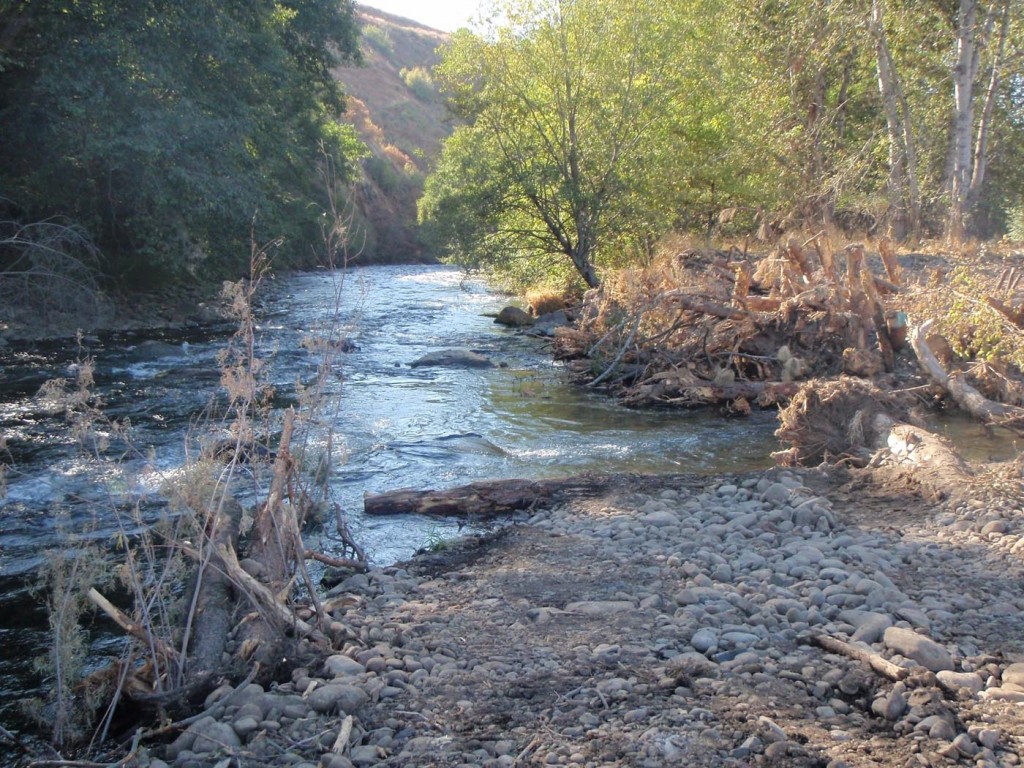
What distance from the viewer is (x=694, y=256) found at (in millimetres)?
16328

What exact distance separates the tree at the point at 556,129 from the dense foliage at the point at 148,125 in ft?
13.5

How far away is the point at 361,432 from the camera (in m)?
10.8

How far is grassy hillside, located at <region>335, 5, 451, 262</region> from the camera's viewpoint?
45.3 metres

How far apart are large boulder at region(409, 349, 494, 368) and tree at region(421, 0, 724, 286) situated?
5466 mm

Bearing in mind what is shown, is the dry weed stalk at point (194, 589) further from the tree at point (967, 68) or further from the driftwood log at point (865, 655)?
the tree at point (967, 68)

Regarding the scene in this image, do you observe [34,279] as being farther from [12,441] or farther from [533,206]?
[533,206]

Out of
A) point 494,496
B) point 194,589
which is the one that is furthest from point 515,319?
point 194,589

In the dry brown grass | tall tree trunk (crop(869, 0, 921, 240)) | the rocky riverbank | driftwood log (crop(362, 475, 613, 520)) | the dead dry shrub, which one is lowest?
driftwood log (crop(362, 475, 613, 520))

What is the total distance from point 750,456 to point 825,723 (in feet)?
19.6

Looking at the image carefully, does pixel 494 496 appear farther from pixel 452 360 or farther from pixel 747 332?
pixel 452 360

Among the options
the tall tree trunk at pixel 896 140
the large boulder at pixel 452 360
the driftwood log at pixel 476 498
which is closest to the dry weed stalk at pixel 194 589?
the driftwood log at pixel 476 498

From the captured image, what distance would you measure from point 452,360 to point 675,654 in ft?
37.3

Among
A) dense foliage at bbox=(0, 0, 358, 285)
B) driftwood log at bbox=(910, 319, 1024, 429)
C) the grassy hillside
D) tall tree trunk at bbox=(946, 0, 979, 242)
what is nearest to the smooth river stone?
driftwood log at bbox=(910, 319, 1024, 429)

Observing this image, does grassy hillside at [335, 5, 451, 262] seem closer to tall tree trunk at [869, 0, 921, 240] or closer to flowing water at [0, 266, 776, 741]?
flowing water at [0, 266, 776, 741]
